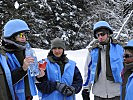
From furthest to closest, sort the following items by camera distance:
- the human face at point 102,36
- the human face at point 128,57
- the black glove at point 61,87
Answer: the human face at point 102,36 → the black glove at point 61,87 → the human face at point 128,57

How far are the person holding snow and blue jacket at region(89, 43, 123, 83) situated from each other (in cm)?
28

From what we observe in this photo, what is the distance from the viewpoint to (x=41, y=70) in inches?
129

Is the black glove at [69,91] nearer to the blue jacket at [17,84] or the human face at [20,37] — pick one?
the blue jacket at [17,84]

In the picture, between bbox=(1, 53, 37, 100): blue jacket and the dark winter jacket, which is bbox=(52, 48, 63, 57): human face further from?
bbox=(1, 53, 37, 100): blue jacket

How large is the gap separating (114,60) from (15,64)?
156 centimetres

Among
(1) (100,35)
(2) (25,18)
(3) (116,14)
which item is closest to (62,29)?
(2) (25,18)

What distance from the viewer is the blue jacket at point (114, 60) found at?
409 centimetres

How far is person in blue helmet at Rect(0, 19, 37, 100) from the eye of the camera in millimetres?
2889

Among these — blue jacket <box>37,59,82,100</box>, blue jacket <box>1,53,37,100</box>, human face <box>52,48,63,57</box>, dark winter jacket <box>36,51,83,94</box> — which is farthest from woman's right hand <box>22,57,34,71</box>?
human face <box>52,48,63,57</box>

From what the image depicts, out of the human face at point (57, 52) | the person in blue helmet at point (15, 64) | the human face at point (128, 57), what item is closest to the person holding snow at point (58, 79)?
the human face at point (57, 52)

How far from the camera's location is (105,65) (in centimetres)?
420

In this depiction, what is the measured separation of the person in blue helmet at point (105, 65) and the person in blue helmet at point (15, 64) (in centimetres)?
130

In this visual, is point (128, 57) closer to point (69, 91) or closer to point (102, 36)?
point (69, 91)

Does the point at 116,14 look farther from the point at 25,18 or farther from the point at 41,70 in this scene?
the point at 41,70
